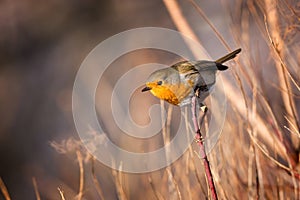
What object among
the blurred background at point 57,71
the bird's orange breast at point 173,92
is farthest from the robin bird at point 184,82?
the blurred background at point 57,71

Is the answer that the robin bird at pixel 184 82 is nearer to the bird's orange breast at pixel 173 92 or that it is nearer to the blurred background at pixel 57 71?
the bird's orange breast at pixel 173 92

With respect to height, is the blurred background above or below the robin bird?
above

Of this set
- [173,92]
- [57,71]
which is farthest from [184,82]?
[57,71]

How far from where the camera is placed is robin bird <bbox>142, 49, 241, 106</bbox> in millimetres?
607

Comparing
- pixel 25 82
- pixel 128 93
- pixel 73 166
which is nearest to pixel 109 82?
pixel 128 93

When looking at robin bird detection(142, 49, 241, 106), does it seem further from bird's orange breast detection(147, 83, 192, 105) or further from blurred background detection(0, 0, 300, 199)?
blurred background detection(0, 0, 300, 199)

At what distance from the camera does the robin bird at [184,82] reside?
607 millimetres

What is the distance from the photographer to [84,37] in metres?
3.55

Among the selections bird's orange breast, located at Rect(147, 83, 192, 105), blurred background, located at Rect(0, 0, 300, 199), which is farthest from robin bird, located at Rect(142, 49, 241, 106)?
blurred background, located at Rect(0, 0, 300, 199)

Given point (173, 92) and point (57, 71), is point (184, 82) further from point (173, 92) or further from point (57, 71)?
point (57, 71)

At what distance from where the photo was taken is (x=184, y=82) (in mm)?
615

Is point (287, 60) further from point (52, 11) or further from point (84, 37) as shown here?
point (52, 11)

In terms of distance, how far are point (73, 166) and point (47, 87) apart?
0.90 metres

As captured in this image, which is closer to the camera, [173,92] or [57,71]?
[173,92]
